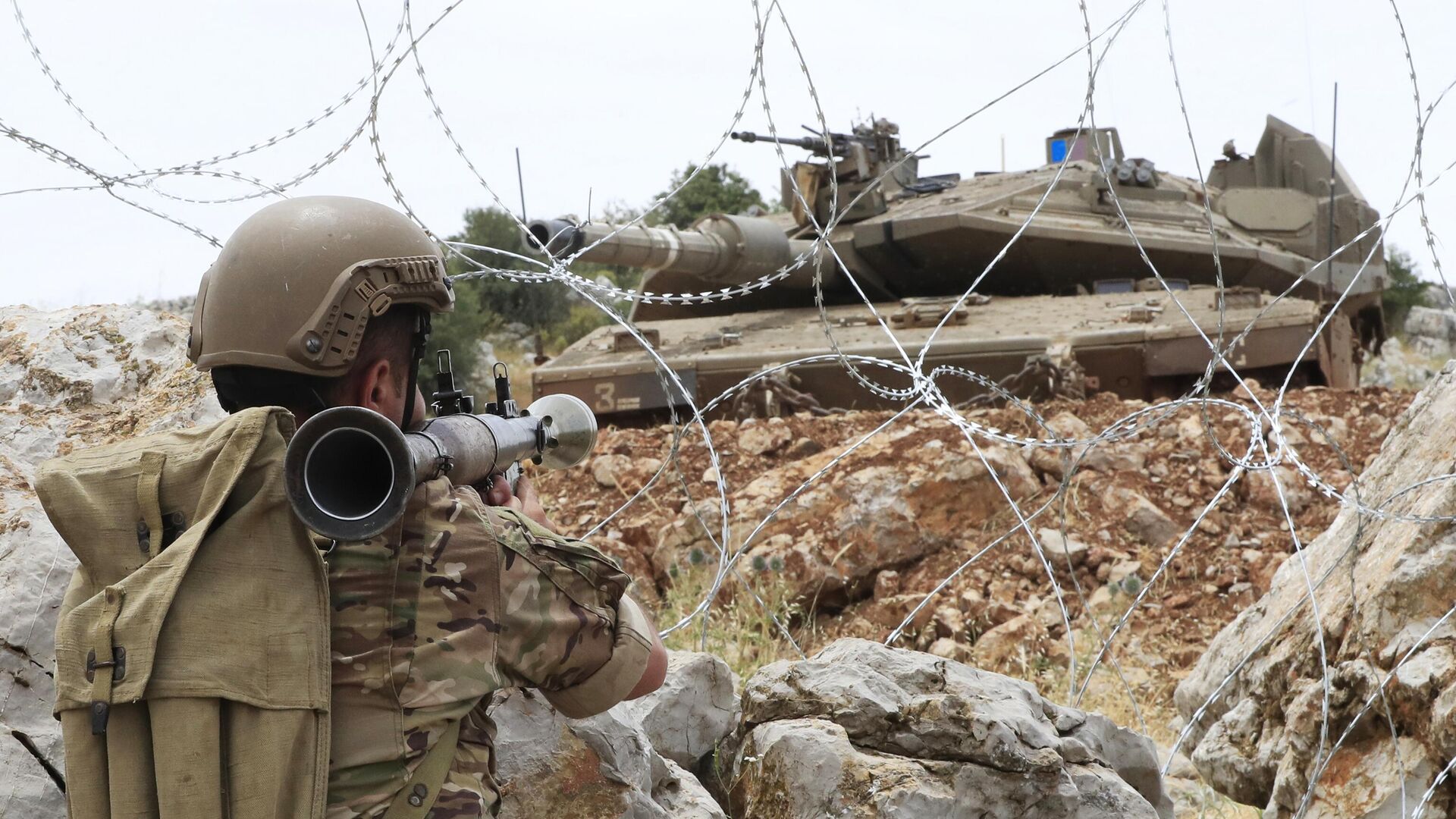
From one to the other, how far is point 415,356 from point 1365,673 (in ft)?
7.59

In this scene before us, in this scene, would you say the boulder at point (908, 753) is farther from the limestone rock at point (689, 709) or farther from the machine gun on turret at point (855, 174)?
the machine gun on turret at point (855, 174)

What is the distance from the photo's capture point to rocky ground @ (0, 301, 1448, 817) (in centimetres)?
287

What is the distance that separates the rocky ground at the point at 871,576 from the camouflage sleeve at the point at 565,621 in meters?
0.69

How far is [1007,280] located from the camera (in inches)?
444

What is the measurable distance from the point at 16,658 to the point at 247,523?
99 centimetres

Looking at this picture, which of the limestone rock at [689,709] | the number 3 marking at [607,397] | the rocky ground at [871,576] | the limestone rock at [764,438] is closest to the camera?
the rocky ground at [871,576]

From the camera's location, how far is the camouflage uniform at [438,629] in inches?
76.1

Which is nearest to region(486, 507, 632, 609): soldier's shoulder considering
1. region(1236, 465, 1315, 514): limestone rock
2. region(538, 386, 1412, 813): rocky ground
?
region(538, 386, 1412, 813): rocky ground

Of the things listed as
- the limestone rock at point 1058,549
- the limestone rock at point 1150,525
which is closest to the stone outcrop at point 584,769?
the limestone rock at point 1058,549

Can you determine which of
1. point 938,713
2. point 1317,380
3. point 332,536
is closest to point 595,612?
point 332,536

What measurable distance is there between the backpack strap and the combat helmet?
1.65 feet

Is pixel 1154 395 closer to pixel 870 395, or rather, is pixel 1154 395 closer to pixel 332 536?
pixel 870 395

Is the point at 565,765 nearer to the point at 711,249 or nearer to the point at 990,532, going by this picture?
the point at 990,532

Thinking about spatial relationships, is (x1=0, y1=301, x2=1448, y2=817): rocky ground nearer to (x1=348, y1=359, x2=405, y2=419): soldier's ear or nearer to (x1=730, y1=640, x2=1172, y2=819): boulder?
(x1=730, y1=640, x2=1172, y2=819): boulder
